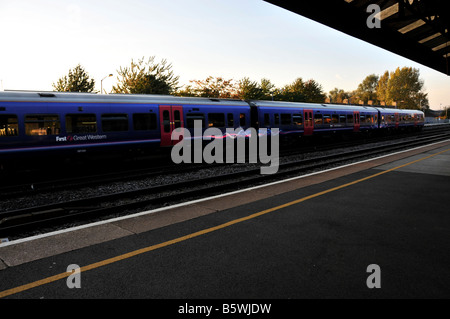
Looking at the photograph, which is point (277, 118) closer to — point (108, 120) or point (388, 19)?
point (388, 19)

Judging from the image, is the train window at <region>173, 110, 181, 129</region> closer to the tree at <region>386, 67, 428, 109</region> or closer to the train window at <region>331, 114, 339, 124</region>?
the train window at <region>331, 114, 339, 124</region>

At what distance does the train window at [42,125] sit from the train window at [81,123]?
0.38 m

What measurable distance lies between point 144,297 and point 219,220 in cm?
257

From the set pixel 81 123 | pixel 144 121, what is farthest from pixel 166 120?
pixel 81 123

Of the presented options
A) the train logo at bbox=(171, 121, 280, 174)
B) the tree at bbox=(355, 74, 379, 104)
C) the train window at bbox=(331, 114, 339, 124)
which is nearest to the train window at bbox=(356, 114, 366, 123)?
the train window at bbox=(331, 114, 339, 124)

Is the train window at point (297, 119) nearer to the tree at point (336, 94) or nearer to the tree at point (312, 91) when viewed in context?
the tree at point (312, 91)

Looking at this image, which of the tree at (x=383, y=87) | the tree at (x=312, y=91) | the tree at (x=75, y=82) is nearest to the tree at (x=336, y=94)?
the tree at (x=383, y=87)

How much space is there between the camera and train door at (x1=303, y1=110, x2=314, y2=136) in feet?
66.3

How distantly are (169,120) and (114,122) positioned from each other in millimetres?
2584

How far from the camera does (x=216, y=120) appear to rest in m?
15.2

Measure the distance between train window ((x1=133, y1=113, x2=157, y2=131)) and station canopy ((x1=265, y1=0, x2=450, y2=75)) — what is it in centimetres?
818

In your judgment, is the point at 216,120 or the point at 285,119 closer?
the point at 216,120

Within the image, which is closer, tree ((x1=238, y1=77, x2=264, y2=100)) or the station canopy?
the station canopy
